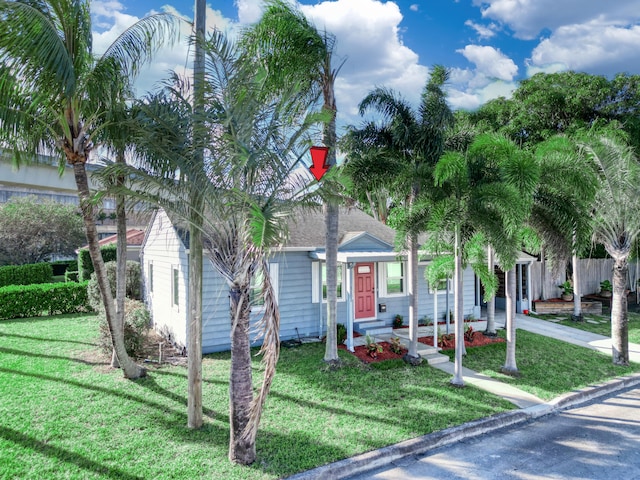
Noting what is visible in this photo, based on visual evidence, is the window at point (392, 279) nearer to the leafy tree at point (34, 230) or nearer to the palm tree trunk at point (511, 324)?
the palm tree trunk at point (511, 324)

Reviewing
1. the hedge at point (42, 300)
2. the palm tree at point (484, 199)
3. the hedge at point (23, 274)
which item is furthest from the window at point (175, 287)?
the hedge at point (23, 274)

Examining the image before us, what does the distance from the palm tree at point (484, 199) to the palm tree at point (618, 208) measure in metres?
3.65

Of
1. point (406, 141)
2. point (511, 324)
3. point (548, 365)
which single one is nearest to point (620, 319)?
point (548, 365)

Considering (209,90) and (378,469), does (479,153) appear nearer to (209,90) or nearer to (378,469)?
(209,90)

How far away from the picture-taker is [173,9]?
7137mm

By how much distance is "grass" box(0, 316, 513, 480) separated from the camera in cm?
541

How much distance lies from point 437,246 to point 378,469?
4889mm

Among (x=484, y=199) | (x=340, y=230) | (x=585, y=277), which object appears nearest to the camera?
(x=484, y=199)

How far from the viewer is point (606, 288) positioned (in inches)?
760

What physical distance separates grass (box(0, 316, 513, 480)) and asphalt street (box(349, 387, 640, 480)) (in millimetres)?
504

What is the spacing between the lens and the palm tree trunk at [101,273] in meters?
7.41

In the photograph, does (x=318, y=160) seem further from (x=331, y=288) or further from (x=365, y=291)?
(x=365, y=291)

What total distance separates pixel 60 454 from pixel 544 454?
722cm

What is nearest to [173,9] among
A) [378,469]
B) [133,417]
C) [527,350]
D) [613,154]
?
[133,417]
